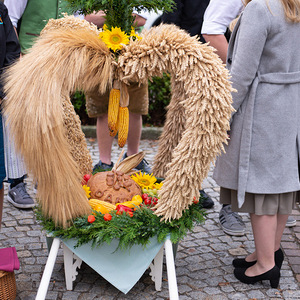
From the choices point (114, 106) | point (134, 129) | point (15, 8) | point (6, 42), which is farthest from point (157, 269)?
point (15, 8)

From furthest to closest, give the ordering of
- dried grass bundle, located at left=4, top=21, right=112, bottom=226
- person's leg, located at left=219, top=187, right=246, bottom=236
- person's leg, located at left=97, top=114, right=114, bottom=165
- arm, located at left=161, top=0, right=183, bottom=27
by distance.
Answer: person's leg, located at left=97, top=114, right=114, bottom=165
arm, located at left=161, top=0, right=183, bottom=27
person's leg, located at left=219, top=187, right=246, bottom=236
dried grass bundle, located at left=4, top=21, right=112, bottom=226

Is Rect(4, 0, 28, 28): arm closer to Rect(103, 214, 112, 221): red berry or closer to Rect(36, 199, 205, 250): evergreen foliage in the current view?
Rect(36, 199, 205, 250): evergreen foliage

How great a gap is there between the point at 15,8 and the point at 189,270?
94.8 inches

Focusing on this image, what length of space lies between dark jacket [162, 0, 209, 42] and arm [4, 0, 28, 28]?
1.16m

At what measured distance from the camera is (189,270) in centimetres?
288

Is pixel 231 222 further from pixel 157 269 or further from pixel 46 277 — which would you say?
pixel 46 277

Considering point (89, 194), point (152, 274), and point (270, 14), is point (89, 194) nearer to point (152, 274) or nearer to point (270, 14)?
point (152, 274)

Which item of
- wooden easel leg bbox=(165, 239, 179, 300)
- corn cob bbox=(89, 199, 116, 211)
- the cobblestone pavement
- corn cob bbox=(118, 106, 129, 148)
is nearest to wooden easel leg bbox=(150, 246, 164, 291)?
the cobblestone pavement

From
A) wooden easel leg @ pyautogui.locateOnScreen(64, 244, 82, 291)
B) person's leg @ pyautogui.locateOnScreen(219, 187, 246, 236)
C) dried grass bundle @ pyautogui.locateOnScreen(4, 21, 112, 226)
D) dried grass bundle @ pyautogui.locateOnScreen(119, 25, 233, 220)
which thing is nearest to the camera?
dried grass bundle @ pyautogui.locateOnScreen(4, 21, 112, 226)

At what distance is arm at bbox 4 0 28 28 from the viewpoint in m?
3.62

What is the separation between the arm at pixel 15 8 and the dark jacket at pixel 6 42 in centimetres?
98

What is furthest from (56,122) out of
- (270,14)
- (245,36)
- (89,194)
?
(270,14)

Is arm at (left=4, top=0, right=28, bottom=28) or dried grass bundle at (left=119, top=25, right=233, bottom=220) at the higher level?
arm at (left=4, top=0, right=28, bottom=28)

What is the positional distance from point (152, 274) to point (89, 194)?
0.58m
